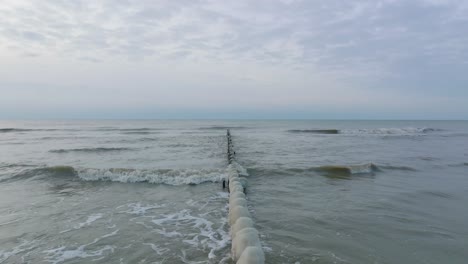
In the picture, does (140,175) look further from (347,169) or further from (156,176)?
(347,169)

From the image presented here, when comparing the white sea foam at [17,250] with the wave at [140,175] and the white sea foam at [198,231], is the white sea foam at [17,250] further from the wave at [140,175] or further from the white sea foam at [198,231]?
the wave at [140,175]

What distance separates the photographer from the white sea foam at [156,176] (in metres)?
10.2

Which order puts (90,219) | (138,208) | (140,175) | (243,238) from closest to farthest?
(243,238) → (90,219) → (138,208) → (140,175)

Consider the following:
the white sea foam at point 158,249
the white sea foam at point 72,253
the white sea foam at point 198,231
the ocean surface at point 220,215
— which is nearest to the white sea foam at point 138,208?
the ocean surface at point 220,215

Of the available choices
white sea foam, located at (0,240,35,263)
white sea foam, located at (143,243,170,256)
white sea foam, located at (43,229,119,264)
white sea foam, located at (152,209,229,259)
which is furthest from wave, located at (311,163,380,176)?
white sea foam, located at (0,240,35,263)

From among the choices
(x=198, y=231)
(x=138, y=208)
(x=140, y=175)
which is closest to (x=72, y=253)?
(x=198, y=231)

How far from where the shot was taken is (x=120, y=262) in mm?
4539

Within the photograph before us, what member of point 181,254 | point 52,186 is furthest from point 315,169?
point 52,186

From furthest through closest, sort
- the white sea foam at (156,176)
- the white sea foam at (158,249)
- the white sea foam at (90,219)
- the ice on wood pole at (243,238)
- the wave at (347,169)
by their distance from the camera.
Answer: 1. the wave at (347,169)
2. the white sea foam at (156,176)
3. the white sea foam at (90,219)
4. the white sea foam at (158,249)
5. the ice on wood pole at (243,238)

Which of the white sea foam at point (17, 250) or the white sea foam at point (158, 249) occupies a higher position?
the white sea foam at point (158, 249)

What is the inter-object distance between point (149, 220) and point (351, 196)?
5.54 metres

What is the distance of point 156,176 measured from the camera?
420 inches

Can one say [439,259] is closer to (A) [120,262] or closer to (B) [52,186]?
(A) [120,262]

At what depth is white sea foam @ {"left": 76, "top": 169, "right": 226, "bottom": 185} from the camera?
10.2 meters
